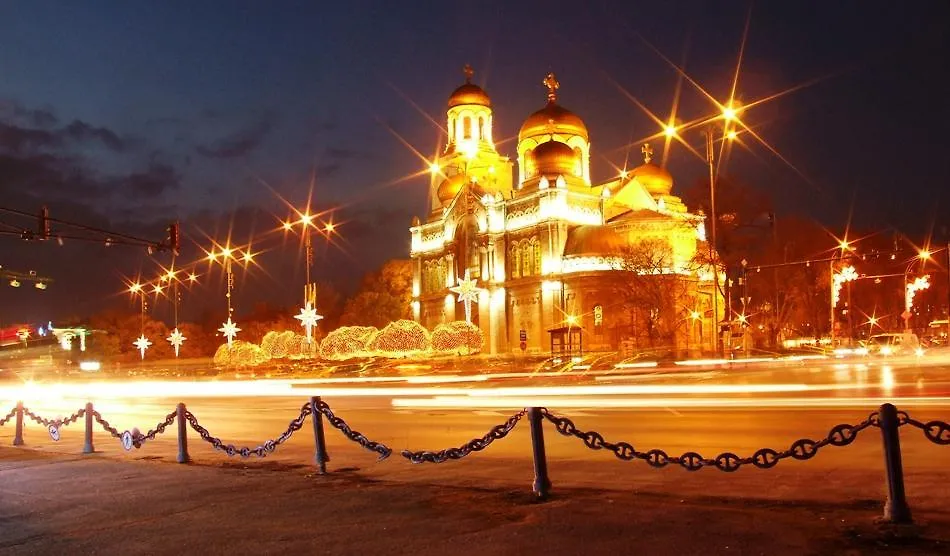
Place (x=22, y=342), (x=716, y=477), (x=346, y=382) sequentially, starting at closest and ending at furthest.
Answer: (x=716, y=477) < (x=346, y=382) < (x=22, y=342)

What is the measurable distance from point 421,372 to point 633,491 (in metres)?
34.3

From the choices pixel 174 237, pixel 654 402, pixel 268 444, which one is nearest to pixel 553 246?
pixel 174 237

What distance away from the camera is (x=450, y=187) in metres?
87.3

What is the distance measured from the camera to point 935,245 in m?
76.8

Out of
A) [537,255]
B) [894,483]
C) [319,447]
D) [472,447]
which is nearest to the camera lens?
[894,483]

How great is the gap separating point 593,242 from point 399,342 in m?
24.7

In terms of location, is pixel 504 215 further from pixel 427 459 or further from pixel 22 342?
pixel 22 342

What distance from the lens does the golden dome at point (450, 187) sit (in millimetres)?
86875

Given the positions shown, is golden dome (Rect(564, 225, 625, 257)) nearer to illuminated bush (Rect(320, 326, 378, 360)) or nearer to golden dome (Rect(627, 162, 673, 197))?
golden dome (Rect(627, 162, 673, 197))

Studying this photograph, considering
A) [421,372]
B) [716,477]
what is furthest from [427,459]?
[421,372]

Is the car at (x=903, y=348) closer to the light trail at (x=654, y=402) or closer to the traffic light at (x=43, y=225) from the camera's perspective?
the light trail at (x=654, y=402)

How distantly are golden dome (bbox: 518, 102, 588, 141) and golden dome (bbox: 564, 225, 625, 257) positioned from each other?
12367 mm

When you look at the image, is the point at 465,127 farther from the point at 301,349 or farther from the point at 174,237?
the point at 174,237

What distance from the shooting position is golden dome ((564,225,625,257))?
236ft
